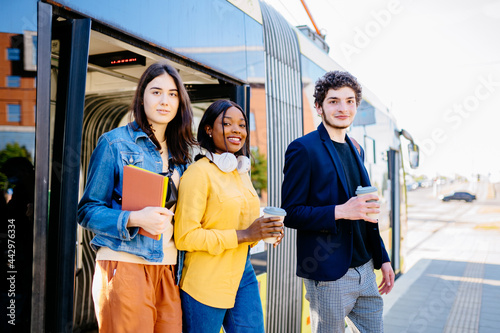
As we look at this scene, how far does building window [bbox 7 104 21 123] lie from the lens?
142cm

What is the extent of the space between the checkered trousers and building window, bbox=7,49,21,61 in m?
1.61

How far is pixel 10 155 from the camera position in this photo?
4.68 ft

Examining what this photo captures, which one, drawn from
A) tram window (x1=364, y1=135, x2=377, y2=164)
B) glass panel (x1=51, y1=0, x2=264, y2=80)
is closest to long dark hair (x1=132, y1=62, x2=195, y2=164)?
glass panel (x1=51, y1=0, x2=264, y2=80)

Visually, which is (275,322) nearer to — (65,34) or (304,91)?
(304,91)

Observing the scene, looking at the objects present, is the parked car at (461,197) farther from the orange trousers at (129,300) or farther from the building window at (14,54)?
the building window at (14,54)

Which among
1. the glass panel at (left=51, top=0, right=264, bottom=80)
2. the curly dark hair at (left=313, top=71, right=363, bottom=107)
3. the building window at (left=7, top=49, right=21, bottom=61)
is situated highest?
the glass panel at (left=51, top=0, right=264, bottom=80)

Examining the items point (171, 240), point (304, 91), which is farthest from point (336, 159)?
point (304, 91)

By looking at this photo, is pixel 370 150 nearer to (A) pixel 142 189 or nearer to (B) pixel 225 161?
(B) pixel 225 161

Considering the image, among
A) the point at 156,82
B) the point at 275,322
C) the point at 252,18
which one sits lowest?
the point at 275,322

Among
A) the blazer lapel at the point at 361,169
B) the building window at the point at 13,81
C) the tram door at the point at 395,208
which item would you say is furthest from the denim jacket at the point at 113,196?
the tram door at the point at 395,208

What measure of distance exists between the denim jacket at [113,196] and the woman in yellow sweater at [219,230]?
0.17 meters

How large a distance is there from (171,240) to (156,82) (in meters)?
0.67

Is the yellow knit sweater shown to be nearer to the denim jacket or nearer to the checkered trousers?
the denim jacket

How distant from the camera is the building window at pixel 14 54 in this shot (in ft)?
4.69
